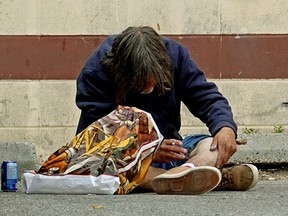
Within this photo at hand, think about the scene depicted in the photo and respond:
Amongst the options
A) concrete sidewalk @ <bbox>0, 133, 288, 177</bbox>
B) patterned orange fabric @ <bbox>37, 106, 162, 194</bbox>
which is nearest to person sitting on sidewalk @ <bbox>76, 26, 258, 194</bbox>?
patterned orange fabric @ <bbox>37, 106, 162, 194</bbox>

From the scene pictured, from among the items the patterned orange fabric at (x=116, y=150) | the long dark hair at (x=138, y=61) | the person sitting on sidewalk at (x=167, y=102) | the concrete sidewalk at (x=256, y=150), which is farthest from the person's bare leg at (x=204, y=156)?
the concrete sidewalk at (x=256, y=150)

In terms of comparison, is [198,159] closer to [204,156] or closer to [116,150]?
[204,156]

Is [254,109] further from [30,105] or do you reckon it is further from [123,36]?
[123,36]

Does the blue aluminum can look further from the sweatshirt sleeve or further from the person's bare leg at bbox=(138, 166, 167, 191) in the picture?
the sweatshirt sleeve

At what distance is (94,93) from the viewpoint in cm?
548

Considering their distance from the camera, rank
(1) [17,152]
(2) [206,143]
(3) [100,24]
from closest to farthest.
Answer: (2) [206,143] → (1) [17,152] → (3) [100,24]

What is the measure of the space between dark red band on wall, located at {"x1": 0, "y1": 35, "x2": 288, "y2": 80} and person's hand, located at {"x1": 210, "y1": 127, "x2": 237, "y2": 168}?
263 cm

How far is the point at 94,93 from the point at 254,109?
2762mm

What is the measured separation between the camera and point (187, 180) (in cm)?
516

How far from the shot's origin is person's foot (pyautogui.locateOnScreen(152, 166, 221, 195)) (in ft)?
16.7

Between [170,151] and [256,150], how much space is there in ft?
7.92

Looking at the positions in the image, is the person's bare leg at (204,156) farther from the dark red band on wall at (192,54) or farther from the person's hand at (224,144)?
the dark red band on wall at (192,54)

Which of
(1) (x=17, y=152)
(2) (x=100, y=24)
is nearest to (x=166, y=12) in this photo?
(2) (x=100, y=24)

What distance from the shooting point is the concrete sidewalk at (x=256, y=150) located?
24.4 feet
